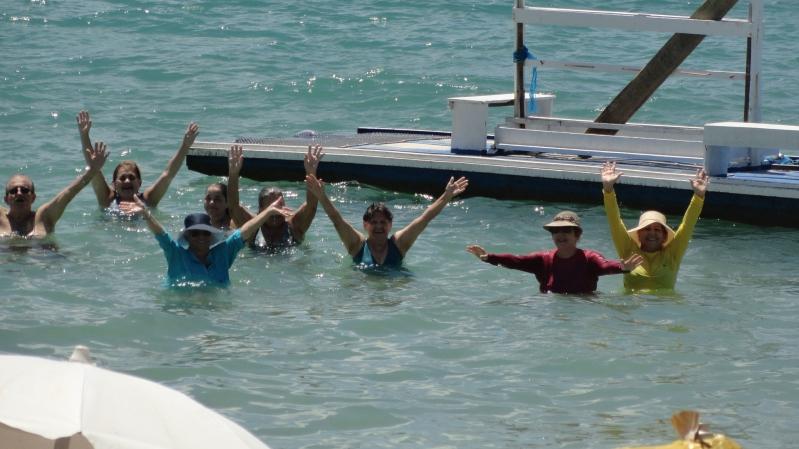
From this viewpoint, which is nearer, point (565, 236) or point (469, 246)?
point (565, 236)

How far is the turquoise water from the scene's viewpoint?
8023 mm

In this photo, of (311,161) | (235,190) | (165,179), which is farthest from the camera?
(165,179)

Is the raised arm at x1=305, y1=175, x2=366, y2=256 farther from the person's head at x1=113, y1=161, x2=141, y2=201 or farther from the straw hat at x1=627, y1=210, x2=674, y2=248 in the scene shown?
the person's head at x1=113, y1=161, x2=141, y2=201

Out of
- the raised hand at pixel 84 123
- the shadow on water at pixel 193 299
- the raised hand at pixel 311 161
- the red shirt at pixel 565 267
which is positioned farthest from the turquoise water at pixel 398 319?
the raised hand at pixel 84 123

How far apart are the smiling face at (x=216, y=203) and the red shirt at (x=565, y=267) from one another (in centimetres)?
264

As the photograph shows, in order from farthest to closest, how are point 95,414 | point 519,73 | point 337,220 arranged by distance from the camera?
1. point 519,73
2. point 337,220
3. point 95,414

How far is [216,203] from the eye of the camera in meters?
11.6

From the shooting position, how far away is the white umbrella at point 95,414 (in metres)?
4.38

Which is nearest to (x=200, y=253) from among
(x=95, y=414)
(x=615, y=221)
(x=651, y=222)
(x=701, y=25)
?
(x=615, y=221)

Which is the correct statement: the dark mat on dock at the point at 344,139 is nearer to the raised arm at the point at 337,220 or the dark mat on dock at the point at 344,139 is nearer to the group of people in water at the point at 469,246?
the group of people in water at the point at 469,246

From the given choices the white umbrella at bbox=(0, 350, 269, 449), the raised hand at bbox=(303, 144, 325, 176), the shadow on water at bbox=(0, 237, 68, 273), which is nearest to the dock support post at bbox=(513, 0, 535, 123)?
the raised hand at bbox=(303, 144, 325, 176)

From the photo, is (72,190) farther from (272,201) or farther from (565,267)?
(565,267)

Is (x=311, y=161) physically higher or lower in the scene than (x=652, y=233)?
higher

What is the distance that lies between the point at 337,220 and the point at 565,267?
6.08 ft
